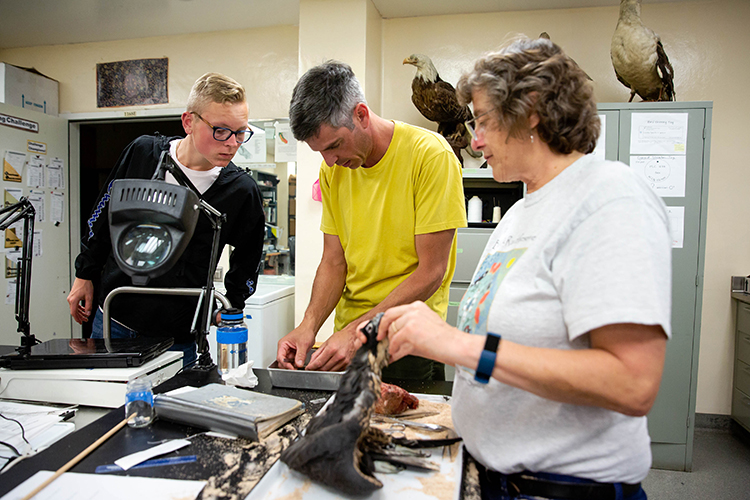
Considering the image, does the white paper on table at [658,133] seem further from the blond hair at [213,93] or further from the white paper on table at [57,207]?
the white paper on table at [57,207]

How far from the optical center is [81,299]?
184 cm

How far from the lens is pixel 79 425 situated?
3.89 feet

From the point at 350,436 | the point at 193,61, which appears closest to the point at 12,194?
the point at 193,61

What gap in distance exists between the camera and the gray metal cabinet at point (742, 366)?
303 cm

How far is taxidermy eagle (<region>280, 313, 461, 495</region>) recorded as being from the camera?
79 centimetres

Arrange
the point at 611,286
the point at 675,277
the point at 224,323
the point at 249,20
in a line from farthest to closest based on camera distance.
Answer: the point at 249,20, the point at 675,277, the point at 224,323, the point at 611,286

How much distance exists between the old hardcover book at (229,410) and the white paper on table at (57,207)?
3.40m

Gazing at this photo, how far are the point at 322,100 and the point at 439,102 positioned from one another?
179cm

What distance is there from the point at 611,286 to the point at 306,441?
56cm

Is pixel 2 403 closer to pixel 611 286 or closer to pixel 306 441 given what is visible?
pixel 306 441

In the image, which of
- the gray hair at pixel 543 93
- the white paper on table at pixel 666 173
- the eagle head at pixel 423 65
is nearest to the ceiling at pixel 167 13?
the eagle head at pixel 423 65

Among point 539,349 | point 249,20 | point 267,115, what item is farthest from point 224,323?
point 249,20

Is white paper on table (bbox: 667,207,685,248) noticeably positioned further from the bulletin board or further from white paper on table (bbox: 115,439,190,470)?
the bulletin board

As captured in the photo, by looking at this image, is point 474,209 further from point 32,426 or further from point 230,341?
point 32,426
